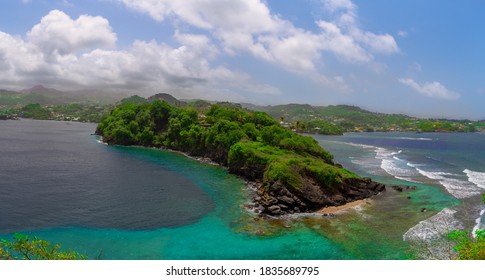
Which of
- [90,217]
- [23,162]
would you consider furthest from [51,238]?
[23,162]

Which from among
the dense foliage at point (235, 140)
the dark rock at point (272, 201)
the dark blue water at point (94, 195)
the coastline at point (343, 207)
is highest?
the dense foliage at point (235, 140)

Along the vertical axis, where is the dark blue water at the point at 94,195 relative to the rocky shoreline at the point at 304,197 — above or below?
below

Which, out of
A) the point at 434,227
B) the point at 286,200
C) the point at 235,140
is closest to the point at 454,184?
the point at 434,227

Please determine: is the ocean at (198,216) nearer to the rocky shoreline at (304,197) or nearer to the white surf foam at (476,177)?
the white surf foam at (476,177)

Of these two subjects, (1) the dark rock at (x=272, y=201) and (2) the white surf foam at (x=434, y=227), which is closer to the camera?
(2) the white surf foam at (x=434, y=227)

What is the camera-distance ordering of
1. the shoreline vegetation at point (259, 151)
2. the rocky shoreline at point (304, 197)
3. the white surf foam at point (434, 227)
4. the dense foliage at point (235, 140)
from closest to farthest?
the white surf foam at point (434, 227) < the rocky shoreline at point (304, 197) < the shoreline vegetation at point (259, 151) < the dense foliage at point (235, 140)

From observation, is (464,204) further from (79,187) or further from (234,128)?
(79,187)

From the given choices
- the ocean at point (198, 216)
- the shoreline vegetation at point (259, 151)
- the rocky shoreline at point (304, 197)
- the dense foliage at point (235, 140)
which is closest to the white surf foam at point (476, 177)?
the ocean at point (198, 216)
